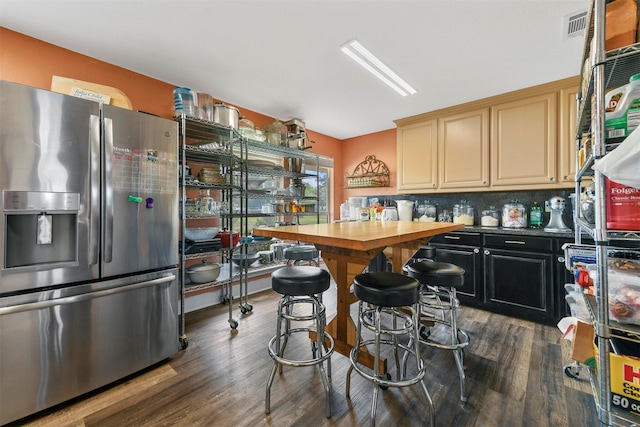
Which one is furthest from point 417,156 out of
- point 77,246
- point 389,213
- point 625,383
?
point 77,246

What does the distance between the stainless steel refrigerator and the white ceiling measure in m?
0.78

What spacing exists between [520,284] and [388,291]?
227 cm

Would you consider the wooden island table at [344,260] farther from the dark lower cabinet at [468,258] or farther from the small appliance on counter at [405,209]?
the small appliance on counter at [405,209]

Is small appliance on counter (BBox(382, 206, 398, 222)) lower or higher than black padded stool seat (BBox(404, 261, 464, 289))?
higher

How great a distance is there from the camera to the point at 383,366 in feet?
5.14

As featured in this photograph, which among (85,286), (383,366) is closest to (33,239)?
(85,286)

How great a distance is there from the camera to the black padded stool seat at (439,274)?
171cm

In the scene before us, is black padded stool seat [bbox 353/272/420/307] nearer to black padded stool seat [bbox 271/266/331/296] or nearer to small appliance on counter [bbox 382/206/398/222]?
black padded stool seat [bbox 271/266/331/296]

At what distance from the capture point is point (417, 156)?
3.82 metres

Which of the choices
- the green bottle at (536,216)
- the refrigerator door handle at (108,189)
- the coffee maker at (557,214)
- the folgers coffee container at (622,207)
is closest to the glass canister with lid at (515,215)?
the green bottle at (536,216)

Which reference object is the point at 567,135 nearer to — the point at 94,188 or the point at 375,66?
the point at 375,66

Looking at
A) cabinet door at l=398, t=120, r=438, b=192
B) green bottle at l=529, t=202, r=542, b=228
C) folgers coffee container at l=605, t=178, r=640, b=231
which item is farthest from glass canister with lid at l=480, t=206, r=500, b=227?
folgers coffee container at l=605, t=178, r=640, b=231

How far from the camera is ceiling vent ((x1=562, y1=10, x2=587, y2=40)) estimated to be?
6.01ft

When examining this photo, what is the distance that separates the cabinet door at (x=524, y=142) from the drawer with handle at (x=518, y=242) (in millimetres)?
696
